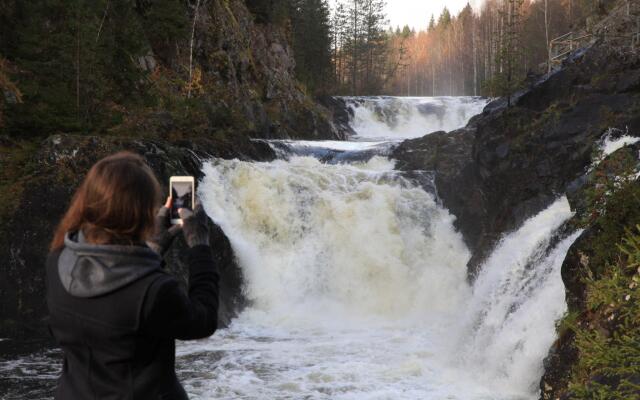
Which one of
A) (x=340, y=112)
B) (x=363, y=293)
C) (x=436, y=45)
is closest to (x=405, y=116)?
(x=340, y=112)

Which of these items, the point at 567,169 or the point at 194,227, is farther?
the point at 567,169

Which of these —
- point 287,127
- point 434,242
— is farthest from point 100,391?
point 287,127

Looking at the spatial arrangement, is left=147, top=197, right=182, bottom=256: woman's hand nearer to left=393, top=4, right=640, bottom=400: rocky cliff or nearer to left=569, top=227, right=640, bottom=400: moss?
left=569, top=227, right=640, bottom=400: moss

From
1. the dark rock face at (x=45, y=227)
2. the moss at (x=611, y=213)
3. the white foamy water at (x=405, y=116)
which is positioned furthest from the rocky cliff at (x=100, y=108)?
the white foamy water at (x=405, y=116)

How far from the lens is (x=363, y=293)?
50.4 ft

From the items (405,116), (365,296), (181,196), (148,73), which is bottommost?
(365,296)

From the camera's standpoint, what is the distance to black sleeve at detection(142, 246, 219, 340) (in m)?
1.97

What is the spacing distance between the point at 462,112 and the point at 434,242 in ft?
79.6

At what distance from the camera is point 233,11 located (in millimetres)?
30469

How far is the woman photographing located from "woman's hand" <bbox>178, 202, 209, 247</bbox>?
0.77 feet

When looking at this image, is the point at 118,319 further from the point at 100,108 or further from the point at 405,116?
the point at 405,116

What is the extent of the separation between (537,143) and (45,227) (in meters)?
11.6

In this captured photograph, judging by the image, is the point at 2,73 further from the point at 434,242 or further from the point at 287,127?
the point at 287,127

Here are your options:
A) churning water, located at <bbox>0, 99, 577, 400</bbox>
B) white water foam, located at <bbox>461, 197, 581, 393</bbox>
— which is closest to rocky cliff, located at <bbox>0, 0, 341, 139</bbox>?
churning water, located at <bbox>0, 99, 577, 400</bbox>
